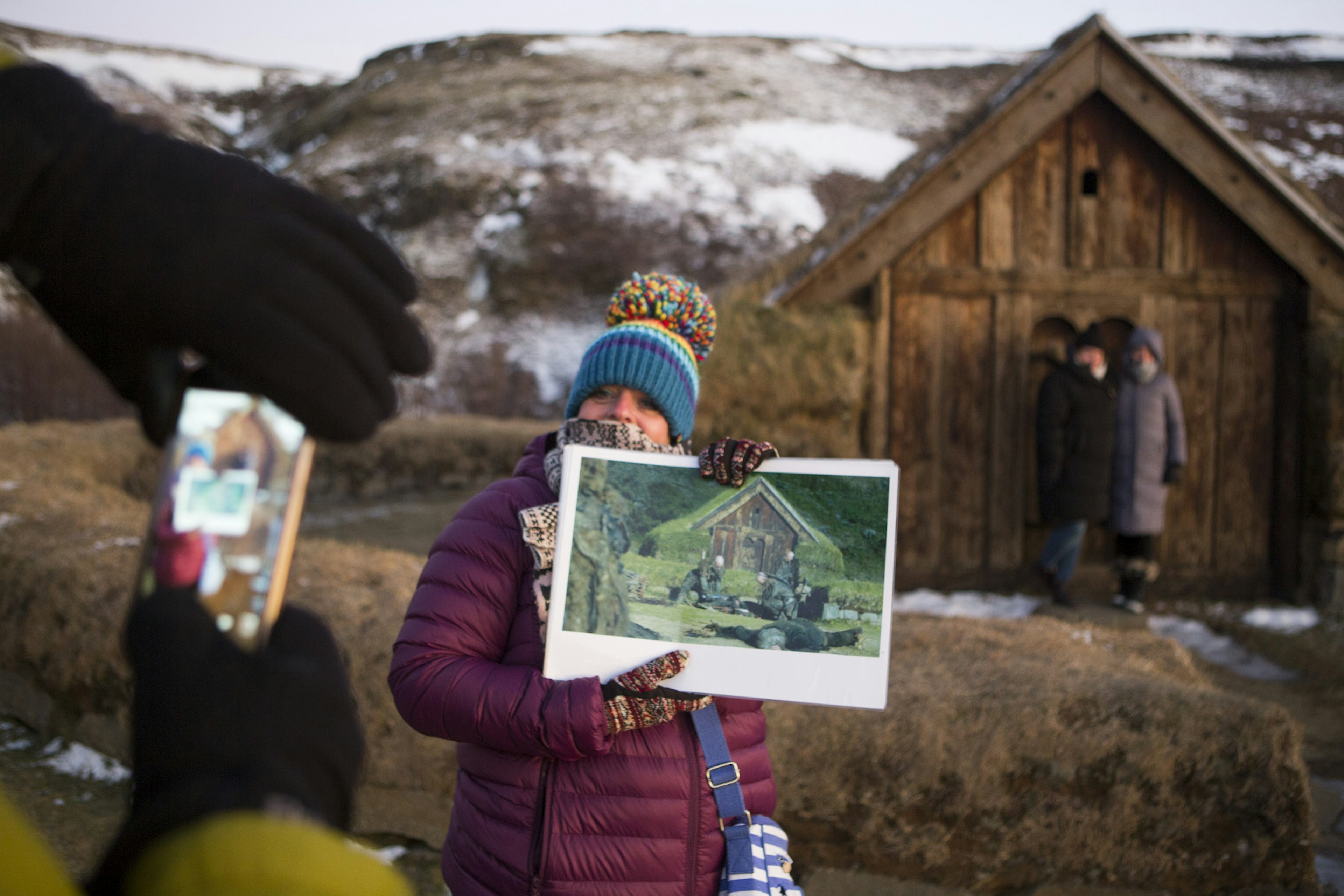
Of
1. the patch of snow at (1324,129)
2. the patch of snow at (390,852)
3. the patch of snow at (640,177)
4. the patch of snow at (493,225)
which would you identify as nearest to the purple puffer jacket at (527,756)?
the patch of snow at (390,852)

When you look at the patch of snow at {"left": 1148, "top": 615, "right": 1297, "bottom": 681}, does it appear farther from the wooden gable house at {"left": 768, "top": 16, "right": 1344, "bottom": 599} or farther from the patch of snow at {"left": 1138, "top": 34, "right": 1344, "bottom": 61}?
the patch of snow at {"left": 1138, "top": 34, "right": 1344, "bottom": 61}

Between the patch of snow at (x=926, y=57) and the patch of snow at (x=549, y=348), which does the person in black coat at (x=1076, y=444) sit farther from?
the patch of snow at (x=926, y=57)

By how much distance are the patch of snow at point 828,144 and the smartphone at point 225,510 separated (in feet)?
127

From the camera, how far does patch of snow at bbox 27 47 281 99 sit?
142 ft

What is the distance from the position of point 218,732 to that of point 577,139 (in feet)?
138

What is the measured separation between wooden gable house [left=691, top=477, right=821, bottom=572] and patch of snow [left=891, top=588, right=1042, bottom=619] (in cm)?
452

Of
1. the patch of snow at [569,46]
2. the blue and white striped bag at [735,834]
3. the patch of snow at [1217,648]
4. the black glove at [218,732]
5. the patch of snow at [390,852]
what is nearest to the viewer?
the black glove at [218,732]

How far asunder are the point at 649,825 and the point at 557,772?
0.20 metres

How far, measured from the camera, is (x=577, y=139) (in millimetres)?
39906

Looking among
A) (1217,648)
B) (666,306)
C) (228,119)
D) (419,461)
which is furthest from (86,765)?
(228,119)

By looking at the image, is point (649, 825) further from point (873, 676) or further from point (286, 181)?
point (286, 181)

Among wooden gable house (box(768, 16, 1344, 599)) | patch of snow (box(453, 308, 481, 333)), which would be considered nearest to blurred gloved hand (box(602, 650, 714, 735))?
wooden gable house (box(768, 16, 1344, 599))

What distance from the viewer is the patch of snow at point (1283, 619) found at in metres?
5.84

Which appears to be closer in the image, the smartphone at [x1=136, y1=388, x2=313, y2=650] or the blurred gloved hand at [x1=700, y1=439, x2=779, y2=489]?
the smartphone at [x1=136, y1=388, x2=313, y2=650]
